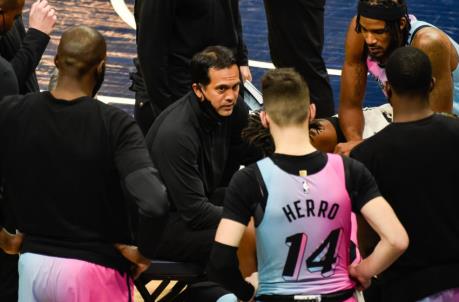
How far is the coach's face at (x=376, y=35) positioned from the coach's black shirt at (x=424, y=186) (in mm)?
1390

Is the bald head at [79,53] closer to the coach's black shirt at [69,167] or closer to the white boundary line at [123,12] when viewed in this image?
the coach's black shirt at [69,167]

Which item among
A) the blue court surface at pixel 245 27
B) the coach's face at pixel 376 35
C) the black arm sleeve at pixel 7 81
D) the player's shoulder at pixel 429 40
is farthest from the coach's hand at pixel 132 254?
the blue court surface at pixel 245 27

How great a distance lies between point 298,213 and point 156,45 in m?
2.33

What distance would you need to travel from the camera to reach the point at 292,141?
4.18 meters

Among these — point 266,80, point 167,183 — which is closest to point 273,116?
point 266,80

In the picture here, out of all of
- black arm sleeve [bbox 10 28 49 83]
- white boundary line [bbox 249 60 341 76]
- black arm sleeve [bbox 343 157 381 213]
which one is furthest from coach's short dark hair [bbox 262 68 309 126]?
white boundary line [bbox 249 60 341 76]

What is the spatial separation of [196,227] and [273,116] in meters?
1.62

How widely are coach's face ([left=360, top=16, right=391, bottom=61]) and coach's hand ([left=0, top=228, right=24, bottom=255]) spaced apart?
7.13 ft

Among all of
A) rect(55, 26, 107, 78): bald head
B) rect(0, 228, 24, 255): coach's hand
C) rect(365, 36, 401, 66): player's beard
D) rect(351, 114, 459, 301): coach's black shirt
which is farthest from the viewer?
rect(365, 36, 401, 66): player's beard

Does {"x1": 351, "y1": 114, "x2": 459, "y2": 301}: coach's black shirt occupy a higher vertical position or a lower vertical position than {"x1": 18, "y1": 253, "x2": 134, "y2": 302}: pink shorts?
higher

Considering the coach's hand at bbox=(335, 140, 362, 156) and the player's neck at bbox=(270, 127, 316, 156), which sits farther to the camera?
the coach's hand at bbox=(335, 140, 362, 156)

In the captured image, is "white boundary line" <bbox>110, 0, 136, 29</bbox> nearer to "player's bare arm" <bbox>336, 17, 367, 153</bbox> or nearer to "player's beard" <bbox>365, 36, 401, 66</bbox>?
"player's bare arm" <bbox>336, 17, 367, 153</bbox>

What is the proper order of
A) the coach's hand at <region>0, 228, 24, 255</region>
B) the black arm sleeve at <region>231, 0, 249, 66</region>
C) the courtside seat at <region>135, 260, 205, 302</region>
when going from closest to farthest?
the coach's hand at <region>0, 228, 24, 255</region> → the courtside seat at <region>135, 260, 205, 302</region> → the black arm sleeve at <region>231, 0, 249, 66</region>

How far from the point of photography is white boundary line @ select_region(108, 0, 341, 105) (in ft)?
29.9
